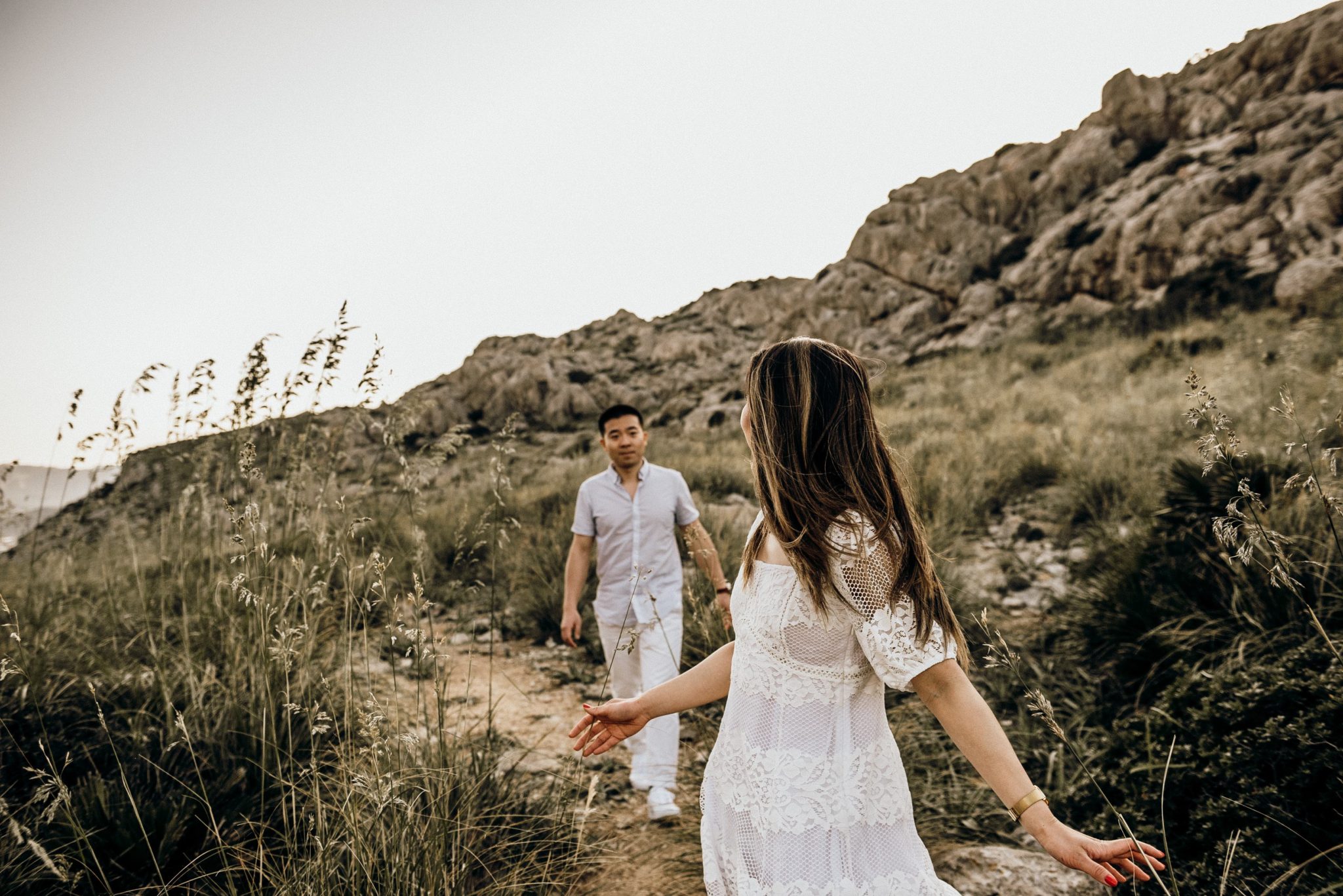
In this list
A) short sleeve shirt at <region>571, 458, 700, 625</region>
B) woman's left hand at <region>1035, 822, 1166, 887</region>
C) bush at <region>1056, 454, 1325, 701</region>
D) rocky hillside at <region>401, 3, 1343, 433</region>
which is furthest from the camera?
rocky hillside at <region>401, 3, 1343, 433</region>

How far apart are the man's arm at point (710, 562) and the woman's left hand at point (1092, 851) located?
6.21 feet

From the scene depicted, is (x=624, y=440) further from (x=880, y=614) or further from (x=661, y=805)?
(x=880, y=614)

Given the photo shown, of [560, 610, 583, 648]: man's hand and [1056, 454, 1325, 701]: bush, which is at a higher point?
[560, 610, 583, 648]: man's hand

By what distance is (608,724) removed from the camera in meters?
1.71

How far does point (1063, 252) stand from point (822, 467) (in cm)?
3649

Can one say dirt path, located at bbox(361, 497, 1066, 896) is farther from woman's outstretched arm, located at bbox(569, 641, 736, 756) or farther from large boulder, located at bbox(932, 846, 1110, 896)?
large boulder, located at bbox(932, 846, 1110, 896)

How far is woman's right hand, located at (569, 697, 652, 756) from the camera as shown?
5.45 ft

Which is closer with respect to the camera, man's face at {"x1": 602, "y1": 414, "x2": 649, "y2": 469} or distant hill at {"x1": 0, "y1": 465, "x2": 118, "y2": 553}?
distant hill at {"x1": 0, "y1": 465, "x2": 118, "y2": 553}

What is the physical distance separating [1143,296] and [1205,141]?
16.9 metres

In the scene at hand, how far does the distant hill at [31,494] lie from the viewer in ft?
9.73

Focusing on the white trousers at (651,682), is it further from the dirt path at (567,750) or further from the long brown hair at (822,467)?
the long brown hair at (822,467)

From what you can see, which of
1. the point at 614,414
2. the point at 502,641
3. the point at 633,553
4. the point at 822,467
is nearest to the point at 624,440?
the point at 614,414

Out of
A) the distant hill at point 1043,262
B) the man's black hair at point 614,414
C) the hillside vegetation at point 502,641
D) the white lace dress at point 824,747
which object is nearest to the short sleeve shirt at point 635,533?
the man's black hair at point 614,414

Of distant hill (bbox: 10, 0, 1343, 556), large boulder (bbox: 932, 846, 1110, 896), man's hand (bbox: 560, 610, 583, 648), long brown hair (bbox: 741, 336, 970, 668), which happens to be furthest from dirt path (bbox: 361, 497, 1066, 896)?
distant hill (bbox: 10, 0, 1343, 556)
